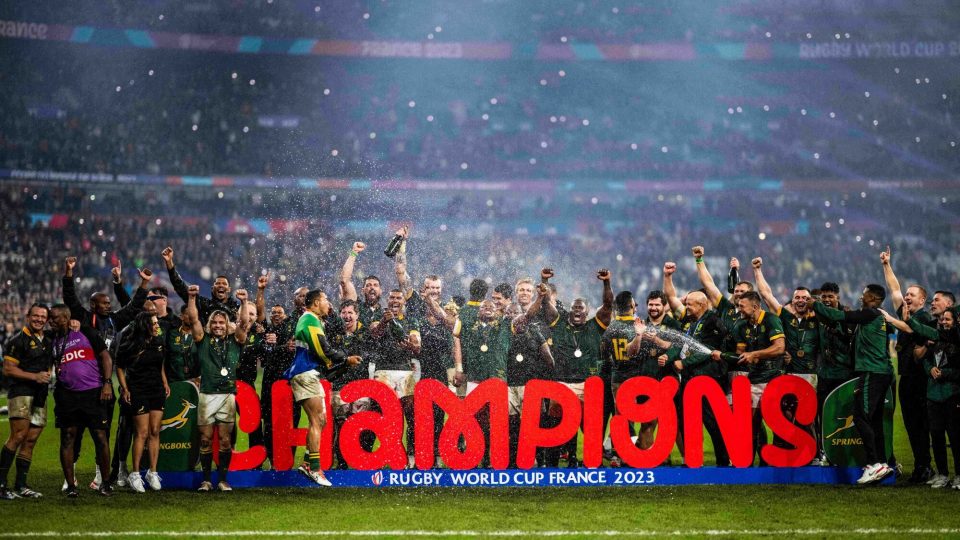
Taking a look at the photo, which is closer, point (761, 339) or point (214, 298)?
point (761, 339)

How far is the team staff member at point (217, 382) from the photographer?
8.97m

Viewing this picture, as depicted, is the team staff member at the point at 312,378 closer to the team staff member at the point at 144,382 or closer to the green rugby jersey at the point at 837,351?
the team staff member at the point at 144,382

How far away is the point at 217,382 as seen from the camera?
9.07 meters

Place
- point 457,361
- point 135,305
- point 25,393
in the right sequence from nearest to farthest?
point 25,393 < point 135,305 < point 457,361

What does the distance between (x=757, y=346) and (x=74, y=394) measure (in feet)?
21.4

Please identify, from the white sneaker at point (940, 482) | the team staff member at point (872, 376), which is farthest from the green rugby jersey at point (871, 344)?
the white sneaker at point (940, 482)

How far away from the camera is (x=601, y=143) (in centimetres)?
4544

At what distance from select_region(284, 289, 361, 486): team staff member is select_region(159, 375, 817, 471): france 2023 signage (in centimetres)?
13

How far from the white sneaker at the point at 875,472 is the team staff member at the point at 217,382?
19.7 feet

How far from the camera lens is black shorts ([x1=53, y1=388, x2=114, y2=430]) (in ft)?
27.9

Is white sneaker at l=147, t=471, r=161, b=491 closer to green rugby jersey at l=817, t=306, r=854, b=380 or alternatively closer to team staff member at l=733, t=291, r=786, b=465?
team staff member at l=733, t=291, r=786, b=465

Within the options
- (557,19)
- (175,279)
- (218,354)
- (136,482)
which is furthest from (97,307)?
(557,19)

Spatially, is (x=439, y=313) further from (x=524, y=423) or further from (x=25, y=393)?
(x=25, y=393)

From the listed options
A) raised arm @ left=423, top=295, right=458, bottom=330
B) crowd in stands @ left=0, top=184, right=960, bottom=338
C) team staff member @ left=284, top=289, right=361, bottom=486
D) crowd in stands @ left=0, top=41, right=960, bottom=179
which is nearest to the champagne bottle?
raised arm @ left=423, top=295, right=458, bottom=330
